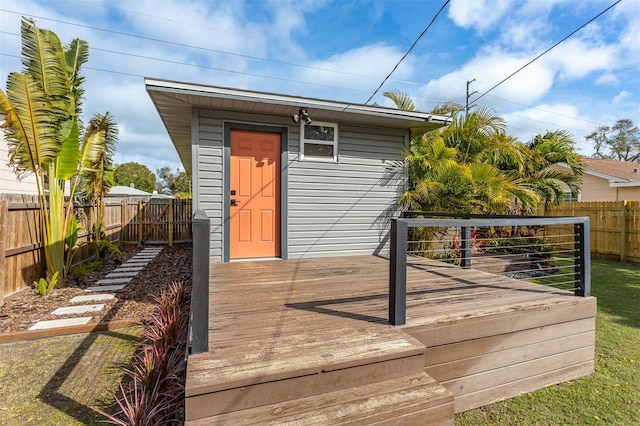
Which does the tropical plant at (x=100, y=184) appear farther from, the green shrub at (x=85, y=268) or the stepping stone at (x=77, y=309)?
the stepping stone at (x=77, y=309)

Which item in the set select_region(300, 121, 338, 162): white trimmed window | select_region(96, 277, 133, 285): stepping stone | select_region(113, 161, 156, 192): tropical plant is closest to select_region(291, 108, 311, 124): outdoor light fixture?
select_region(300, 121, 338, 162): white trimmed window

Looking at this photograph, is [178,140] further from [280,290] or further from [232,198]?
[280,290]

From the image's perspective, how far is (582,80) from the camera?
928cm

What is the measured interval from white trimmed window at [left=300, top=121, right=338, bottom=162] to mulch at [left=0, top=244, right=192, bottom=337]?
10.0 ft

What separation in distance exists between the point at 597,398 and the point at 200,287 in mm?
3269

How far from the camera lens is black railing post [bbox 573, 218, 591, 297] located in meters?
3.10

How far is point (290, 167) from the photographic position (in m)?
5.18

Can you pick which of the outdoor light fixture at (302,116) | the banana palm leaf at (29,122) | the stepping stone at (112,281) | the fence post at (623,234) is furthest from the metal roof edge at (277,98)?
the fence post at (623,234)

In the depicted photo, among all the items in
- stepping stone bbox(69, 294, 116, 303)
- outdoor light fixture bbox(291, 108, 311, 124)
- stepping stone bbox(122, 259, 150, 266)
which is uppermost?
outdoor light fixture bbox(291, 108, 311, 124)

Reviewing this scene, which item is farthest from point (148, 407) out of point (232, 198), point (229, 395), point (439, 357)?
point (232, 198)

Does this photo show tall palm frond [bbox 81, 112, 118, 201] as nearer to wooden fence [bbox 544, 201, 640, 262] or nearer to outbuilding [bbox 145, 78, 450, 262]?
outbuilding [bbox 145, 78, 450, 262]

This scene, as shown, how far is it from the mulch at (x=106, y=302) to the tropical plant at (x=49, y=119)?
1.72ft

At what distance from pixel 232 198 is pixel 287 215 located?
3.00ft

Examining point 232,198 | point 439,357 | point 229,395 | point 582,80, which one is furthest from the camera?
point 582,80
